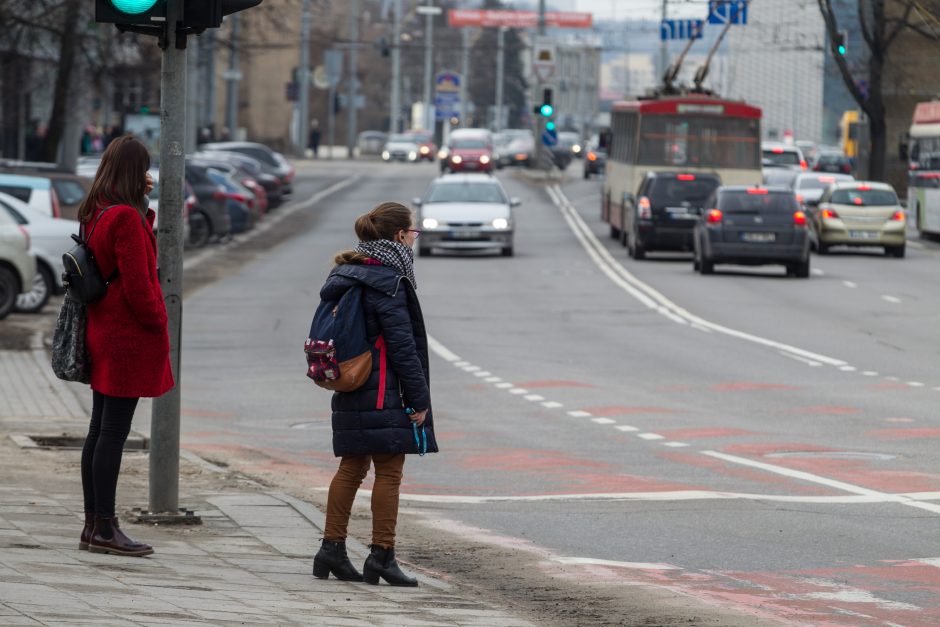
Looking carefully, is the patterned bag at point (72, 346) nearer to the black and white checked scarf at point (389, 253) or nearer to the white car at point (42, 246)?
the black and white checked scarf at point (389, 253)

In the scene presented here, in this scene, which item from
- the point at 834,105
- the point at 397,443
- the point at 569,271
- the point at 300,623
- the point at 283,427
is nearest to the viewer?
the point at 300,623

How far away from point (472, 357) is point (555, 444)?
6.65m

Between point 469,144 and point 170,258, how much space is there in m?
70.4

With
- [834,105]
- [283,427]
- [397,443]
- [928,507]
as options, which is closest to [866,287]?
[283,427]

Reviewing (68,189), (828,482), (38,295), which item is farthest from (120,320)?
(68,189)

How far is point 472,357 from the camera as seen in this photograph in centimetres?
Result: 2066

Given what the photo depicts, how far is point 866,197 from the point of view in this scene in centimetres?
4028

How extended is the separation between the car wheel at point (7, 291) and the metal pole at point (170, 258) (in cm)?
1454

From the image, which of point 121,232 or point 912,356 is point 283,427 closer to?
point 121,232

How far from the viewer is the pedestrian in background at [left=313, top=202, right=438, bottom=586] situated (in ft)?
26.8

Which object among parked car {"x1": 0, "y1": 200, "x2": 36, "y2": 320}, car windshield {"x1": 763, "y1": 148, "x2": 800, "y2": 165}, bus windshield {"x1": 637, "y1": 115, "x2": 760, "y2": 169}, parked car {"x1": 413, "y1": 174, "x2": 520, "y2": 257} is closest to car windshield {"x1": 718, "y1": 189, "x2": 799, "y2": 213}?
parked car {"x1": 413, "y1": 174, "x2": 520, "y2": 257}

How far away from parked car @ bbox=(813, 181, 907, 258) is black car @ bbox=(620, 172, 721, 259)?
3.55 meters

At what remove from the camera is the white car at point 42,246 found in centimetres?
2522

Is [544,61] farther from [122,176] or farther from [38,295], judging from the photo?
[122,176]
